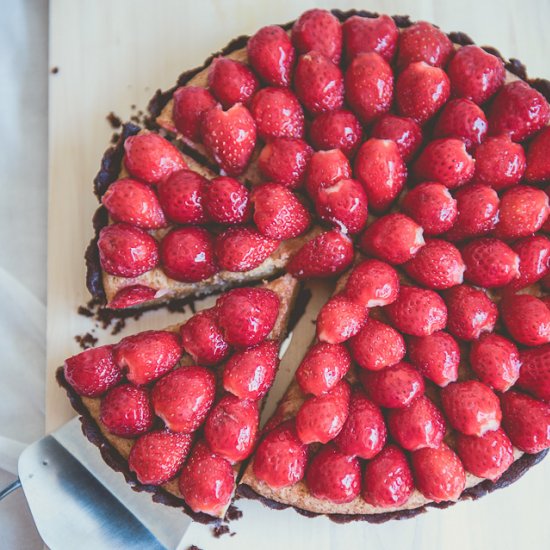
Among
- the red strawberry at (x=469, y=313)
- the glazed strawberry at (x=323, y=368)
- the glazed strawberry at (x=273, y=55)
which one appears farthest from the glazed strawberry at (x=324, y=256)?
the glazed strawberry at (x=273, y=55)

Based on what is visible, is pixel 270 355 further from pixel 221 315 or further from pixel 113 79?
pixel 113 79

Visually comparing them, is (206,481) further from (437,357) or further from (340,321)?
(437,357)

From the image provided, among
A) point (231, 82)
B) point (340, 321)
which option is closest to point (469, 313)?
point (340, 321)

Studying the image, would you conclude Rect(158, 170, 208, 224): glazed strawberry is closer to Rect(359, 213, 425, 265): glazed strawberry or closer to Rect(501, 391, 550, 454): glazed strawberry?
Rect(359, 213, 425, 265): glazed strawberry

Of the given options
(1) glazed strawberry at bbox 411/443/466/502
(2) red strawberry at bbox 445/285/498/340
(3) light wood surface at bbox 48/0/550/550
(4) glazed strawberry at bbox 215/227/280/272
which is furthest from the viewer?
(3) light wood surface at bbox 48/0/550/550

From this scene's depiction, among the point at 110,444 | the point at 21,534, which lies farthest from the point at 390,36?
the point at 21,534

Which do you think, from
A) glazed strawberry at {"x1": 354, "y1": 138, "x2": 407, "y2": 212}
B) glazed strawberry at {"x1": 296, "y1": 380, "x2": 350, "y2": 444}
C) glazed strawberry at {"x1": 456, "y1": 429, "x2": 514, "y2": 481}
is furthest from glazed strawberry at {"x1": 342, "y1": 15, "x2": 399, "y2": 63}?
glazed strawberry at {"x1": 456, "y1": 429, "x2": 514, "y2": 481}
